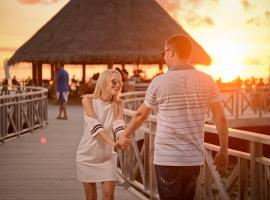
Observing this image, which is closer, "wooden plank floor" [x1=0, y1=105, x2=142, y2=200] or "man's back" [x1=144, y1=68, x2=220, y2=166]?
"man's back" [x1=144, y1=68, x2=220, y2=166]

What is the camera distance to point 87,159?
4.83 meters

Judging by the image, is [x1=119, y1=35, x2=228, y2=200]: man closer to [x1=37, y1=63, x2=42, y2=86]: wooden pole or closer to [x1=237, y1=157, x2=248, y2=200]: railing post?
[x1=237, y1=157, x2=248, y2=200]: railing post

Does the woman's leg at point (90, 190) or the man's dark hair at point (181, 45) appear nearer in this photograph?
the man's dark hair at point (181, 45)

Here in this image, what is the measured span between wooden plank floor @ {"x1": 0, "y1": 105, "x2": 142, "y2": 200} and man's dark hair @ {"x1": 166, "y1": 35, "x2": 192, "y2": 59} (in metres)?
3.45

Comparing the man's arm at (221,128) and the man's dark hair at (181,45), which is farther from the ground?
the man's dark hair at (181,45)

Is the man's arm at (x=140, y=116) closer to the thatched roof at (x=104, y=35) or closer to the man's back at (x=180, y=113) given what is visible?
the man's back at (x=180, y=113)

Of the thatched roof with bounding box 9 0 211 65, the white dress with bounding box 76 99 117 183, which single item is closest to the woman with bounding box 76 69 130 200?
the white dress with bounding box 76 99 117 183

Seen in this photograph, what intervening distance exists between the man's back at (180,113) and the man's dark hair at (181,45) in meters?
0.11

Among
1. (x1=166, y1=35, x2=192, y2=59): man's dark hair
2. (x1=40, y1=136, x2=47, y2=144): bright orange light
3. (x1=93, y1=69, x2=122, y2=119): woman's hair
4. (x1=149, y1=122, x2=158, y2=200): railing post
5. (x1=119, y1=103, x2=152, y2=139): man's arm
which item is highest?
(x1=166, y1=35, x2=192, y2=59): man's dark hair

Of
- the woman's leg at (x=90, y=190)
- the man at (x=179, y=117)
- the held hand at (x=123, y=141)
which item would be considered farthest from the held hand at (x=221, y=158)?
the woman's leg at (x=90, y=190)

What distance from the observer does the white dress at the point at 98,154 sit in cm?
481

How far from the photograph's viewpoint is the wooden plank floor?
24.3 ft

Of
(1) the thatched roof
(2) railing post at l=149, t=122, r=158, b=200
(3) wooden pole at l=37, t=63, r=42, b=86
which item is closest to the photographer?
(2) railing post at l=149, t=122, r=158, b=200

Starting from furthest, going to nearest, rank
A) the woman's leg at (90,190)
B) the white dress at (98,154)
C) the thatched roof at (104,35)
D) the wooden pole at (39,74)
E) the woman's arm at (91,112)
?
the wooden pole at (39,74) < the thatched roof at (104,35) < the woman's leg at (90,190) < the white dress at (98,154) < the woman's arm at (91,112)
